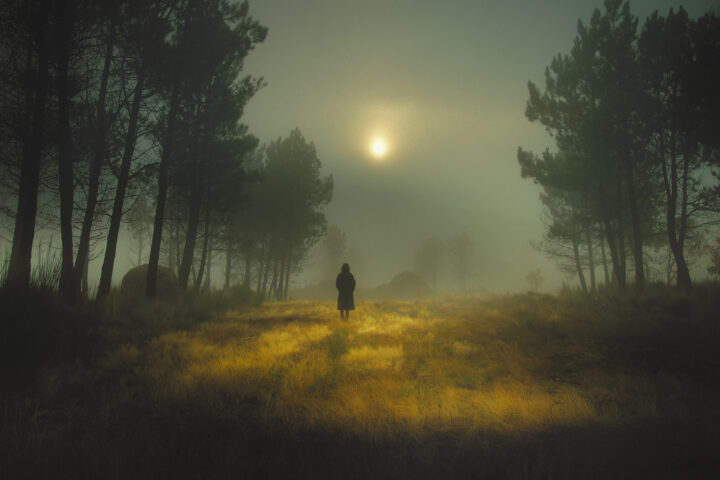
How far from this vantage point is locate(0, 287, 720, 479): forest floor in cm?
257

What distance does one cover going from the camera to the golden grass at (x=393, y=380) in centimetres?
340

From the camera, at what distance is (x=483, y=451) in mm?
2801

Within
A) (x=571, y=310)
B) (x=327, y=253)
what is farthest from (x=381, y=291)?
(x=571, y=310)

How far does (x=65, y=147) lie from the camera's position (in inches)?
293

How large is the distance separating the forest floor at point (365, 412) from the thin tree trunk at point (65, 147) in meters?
2.67

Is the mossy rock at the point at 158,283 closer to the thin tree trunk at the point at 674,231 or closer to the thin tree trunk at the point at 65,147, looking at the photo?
the thin tree trunk at the point at 65,147

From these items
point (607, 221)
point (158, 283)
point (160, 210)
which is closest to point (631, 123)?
point (607, 221)

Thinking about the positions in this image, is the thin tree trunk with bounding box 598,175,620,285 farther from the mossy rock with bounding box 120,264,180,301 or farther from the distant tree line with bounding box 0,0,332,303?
the mossy rock with bounding box 120,264,180,301

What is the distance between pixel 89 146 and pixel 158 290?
5.92m

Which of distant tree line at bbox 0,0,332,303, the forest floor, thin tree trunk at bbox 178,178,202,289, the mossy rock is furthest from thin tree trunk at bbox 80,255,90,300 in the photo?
the forest floor

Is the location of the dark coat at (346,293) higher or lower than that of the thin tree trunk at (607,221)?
lower

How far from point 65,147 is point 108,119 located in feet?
14.2

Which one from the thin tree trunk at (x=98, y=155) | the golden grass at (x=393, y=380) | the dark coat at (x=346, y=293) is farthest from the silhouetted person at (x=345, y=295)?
the thin tree trunk at (x=98, y=155)

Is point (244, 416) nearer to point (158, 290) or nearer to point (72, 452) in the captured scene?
point (72, 452)
